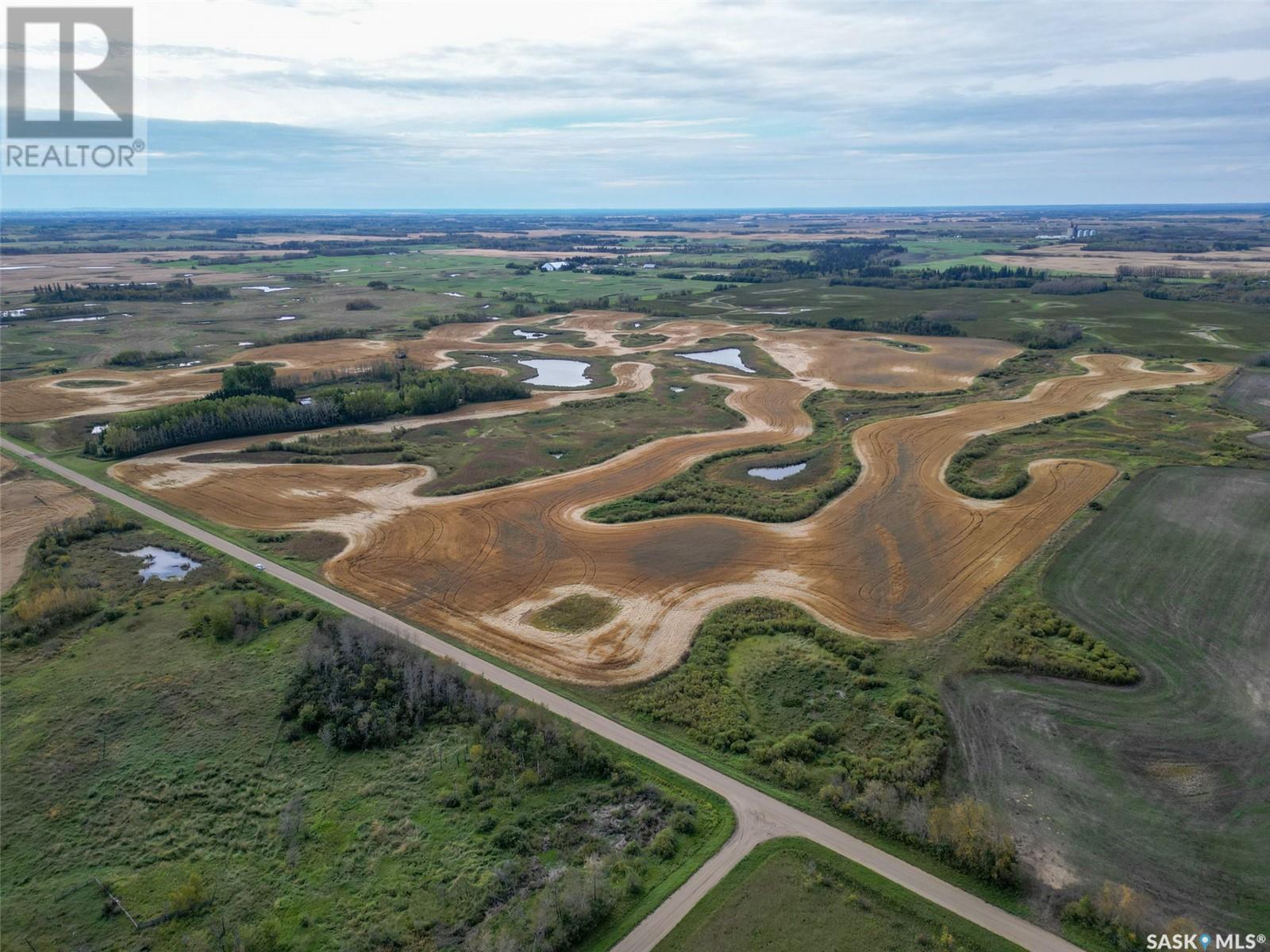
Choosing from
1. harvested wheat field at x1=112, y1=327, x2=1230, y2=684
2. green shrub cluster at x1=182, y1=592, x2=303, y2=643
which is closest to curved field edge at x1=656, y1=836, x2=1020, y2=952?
harvested wheat field at x1=112, y1=327, x2=1230, y2=684

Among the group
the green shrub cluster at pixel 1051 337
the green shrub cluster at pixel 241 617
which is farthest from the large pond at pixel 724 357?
the green shrub cluster at pixel 241 617

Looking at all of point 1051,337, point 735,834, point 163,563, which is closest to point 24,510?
point 163,563

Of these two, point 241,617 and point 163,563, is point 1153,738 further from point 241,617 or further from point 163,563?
point 163,563

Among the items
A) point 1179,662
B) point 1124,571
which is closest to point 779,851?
point 1179,662

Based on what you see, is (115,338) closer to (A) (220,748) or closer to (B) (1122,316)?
(A) (220,748)

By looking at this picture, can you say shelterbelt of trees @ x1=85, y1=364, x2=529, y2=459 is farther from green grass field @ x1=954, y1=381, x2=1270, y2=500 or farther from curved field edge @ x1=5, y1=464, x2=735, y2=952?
green grass field @ x1=954, y1=381, x2=1270, y2=500

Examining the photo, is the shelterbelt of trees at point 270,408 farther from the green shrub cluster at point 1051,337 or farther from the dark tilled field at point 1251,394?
the green shrub cluster at point 1051,337
